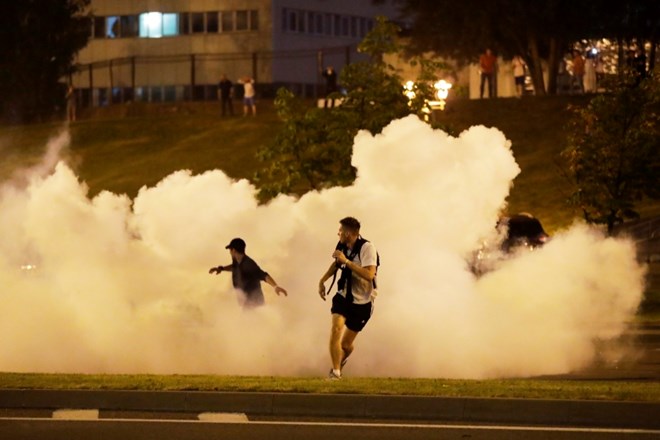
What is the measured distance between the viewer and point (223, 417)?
12734 mm

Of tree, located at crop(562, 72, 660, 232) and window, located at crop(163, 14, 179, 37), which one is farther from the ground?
window, located at crop(163, 14, 179, 37)

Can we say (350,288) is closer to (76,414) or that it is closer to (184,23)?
(76,414)

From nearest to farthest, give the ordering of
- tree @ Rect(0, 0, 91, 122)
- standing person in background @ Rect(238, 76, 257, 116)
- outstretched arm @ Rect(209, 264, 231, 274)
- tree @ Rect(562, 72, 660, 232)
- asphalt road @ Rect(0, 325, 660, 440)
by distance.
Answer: asphalt road @ Rect(0, 325, 660, 440), outstretched arm @ Rect(209, 264, 231, 274), tree @ Rect(562, 72, 660, 232), standing person in background @ Rect(238, 76, 257, 116), tree @ Rect(0, 0, 91, 122)

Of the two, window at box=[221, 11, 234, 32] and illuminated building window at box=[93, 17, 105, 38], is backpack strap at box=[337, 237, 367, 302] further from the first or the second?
illuminated building window at box=[93, 17, 105, 38]

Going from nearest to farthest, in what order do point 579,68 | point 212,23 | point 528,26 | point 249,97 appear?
point 579,68 < point 528,26 < point 249,97 < point 212,23

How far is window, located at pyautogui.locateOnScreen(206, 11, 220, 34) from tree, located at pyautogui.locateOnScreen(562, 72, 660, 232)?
48302mm

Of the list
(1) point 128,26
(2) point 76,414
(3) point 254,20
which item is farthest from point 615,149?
(1) point 128,26

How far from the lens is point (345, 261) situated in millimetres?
14930

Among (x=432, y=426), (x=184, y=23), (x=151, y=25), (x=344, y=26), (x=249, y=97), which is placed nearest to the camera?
(x=432, y=426)

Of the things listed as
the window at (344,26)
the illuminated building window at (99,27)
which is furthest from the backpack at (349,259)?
the illuminated building window at (99,27)

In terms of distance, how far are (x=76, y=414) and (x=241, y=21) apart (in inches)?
2580

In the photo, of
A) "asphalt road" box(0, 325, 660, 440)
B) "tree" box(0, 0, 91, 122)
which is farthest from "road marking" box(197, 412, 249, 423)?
"tree" box(0, 0, 91, 122)

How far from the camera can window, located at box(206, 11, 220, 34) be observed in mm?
78312

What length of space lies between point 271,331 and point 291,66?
5684 cm
